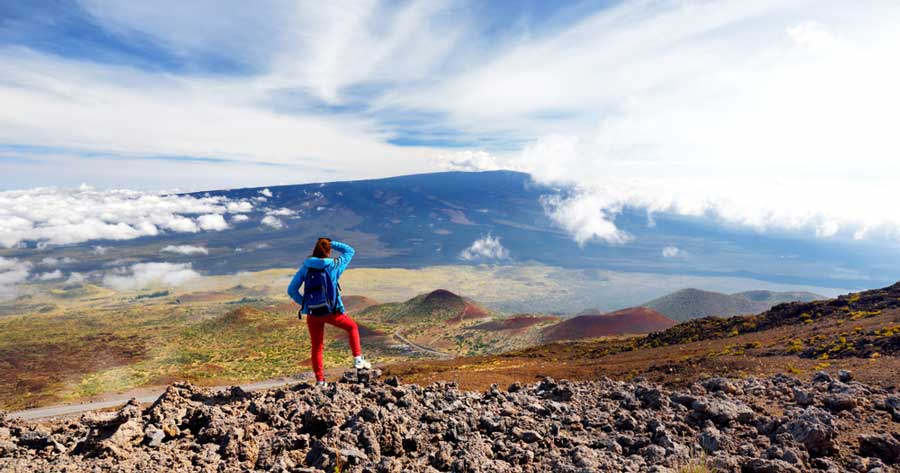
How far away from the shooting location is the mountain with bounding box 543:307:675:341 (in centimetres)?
5809

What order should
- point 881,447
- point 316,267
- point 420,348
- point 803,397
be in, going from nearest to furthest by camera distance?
1. point 881,447
2. point 803,397
3. point 316,267
4. point 420,348

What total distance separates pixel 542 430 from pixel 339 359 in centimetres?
3703

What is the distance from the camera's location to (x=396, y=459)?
4.26 m

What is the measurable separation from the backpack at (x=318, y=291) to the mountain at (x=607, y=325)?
2043 inches

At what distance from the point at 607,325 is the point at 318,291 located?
65.2 meters

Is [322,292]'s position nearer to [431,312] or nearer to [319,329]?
[319,329]

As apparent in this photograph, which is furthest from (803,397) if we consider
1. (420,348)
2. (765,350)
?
(420,348)

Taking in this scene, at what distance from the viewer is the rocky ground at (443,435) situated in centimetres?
416

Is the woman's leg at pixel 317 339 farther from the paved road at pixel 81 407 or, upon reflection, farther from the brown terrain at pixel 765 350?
the paved road at pixel 81 407

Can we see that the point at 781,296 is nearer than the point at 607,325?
No

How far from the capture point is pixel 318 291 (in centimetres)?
676

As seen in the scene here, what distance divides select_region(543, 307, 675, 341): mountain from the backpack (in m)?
51.9

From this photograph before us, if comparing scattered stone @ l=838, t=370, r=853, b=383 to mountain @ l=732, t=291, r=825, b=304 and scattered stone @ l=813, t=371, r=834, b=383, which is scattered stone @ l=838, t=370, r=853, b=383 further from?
mountain @ l=732, t=291, r=825, b=304

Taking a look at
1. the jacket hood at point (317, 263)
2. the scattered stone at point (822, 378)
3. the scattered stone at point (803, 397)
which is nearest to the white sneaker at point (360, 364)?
the jacket hood at point (317, 263)
